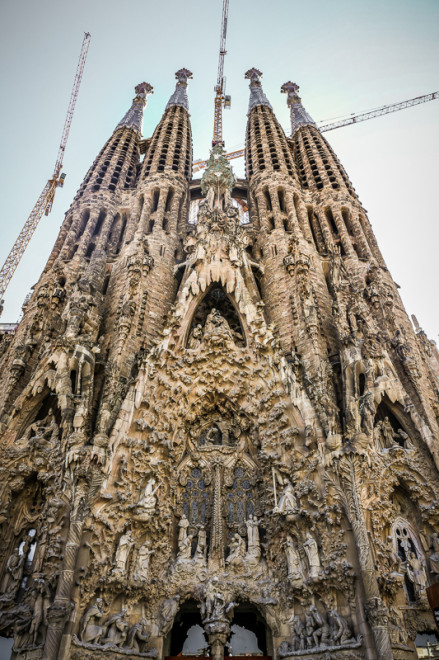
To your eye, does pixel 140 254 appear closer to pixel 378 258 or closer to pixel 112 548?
pixel 378 258

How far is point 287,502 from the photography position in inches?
409

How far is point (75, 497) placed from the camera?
9.80 metres

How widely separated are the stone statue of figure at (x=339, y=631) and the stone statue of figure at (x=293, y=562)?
3.12 feet

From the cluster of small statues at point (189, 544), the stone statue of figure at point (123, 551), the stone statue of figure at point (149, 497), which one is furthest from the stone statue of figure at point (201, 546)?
the stone statue of figure at point (123, 551)

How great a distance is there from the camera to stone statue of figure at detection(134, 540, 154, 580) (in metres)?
10.1

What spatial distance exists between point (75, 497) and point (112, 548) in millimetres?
1329

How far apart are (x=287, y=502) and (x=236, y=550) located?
175cm

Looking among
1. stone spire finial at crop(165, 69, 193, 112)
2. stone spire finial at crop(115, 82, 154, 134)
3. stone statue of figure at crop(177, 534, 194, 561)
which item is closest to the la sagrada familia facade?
stone statue of figure at crop(177, 534, 194, 561)

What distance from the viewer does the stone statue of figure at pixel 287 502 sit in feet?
33.7

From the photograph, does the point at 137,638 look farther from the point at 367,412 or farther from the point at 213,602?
the point at 367,412

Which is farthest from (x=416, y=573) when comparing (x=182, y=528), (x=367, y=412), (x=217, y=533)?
(x=182, y=528)

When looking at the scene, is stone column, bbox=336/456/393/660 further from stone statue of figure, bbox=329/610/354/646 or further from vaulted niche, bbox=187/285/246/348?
vaulted niche, bbox=187/285/246/348

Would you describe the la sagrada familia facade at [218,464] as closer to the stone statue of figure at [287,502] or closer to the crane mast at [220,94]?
the stone statue of figure at [287,502]

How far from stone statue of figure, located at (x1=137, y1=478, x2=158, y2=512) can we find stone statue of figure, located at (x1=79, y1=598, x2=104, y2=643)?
1936 mm
